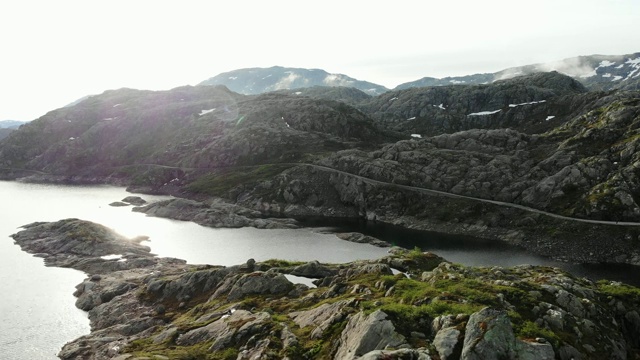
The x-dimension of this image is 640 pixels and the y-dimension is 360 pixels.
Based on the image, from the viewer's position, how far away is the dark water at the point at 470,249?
92062mm

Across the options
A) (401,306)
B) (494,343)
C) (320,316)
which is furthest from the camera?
(320,316)

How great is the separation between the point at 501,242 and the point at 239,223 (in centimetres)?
8355

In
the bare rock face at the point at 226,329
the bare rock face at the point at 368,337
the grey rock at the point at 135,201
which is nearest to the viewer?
the bare rock face at the point at 368,337

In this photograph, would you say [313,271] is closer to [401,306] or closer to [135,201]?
[401,306]

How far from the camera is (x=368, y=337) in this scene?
27.8 meters

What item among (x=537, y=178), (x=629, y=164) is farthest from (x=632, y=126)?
(x=537, y=178)

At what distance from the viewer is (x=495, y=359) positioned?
24453mm

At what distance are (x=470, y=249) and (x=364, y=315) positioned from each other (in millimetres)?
87919

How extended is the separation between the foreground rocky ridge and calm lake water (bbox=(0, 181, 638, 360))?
553 centimetres

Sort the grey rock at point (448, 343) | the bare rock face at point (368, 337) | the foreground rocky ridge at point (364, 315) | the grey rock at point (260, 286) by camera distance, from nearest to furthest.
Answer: the grey rock at point (448, 343) < the foreground rocky ridge at point (364, 315) < the bare rock face at point (368, 337) < the grey rock at point (260, 286)

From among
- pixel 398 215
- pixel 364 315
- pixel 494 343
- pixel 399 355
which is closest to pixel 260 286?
pixel 364 315

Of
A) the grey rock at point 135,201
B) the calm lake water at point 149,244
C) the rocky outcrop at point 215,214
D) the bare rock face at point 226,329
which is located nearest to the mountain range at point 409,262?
the bare rock face at point 226,329

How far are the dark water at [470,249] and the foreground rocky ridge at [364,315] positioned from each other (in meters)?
39.4

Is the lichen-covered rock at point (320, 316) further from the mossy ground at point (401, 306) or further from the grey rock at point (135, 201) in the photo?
the grey rock at point (135, 201)
